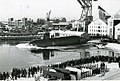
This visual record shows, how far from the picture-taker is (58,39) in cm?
1158

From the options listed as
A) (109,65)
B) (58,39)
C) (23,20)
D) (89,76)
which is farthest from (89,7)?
(89,76)

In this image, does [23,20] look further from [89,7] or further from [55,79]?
[55,79]

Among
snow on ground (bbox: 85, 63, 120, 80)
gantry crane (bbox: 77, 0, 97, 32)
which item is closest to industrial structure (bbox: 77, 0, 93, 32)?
gantry crane (bbox: 77, 0, 97, 32)

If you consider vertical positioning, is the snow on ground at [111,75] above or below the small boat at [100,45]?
below

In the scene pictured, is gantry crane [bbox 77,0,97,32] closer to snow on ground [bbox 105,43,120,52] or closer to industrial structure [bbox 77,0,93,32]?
industrial structure [bbox 77,0,93,32]

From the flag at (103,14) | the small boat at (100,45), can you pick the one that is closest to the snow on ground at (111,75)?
the small boat at (100,45)

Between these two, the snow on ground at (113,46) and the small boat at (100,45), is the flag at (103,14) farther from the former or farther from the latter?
the snow on ground at (113,46)

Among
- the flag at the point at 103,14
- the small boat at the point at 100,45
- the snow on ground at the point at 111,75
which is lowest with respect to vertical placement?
the snow on ground at the point at 111,75

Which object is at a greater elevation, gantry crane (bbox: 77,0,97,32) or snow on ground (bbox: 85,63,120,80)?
gantry crane (bbox: 77,0,97,32)

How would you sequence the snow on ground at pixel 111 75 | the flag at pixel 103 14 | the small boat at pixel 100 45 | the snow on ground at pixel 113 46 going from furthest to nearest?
the flag at pixel 103 14 → the small boat at pixel 100 45 → the snow on ground at pixel 113 46 → the snow on ground at pixel 111 75

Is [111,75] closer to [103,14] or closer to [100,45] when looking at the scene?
[100,45]

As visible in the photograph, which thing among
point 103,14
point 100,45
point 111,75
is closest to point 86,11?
point 103,14

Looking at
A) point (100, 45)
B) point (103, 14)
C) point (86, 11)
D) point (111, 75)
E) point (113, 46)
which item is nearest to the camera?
point (111, 75)

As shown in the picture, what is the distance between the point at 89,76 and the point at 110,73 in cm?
50
